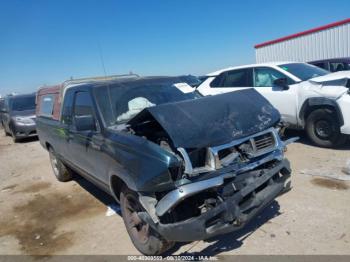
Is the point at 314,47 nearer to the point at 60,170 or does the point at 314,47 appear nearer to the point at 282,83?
the point at 282,83

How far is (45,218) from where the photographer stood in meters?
5.12

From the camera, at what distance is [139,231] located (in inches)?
144

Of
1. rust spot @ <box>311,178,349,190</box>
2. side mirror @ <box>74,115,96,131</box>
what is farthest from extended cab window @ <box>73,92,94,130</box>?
rust spot @ <box>311,178,349,190</box>

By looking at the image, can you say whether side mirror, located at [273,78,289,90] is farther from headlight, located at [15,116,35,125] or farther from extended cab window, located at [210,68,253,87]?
headlight, located at [15,116,35,125]

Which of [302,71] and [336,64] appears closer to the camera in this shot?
[302,71]

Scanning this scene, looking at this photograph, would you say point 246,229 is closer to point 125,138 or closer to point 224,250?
point 224,250

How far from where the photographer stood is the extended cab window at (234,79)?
7.90 meters

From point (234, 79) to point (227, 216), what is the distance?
575 cm

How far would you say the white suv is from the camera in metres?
6.11

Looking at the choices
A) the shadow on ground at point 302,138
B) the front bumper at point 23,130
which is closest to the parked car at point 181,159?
the shadow on ground at point 302,138

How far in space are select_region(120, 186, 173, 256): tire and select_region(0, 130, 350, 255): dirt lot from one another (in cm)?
20

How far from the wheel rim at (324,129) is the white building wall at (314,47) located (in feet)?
41.4

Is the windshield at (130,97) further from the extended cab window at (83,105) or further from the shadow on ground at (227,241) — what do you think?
the shadow on ground at (227,241)

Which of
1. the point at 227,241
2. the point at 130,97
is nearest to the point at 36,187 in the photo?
the point at 130,97
